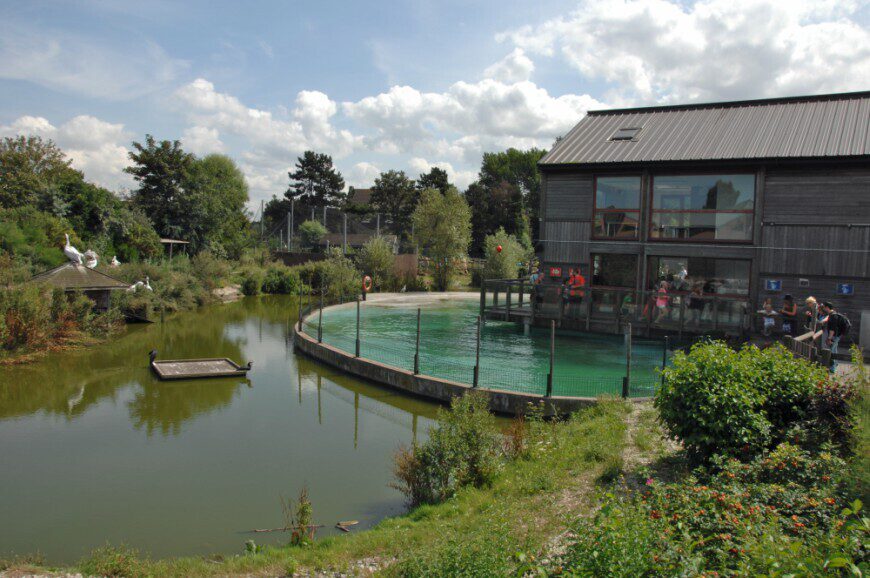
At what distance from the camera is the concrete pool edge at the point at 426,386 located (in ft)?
41.2

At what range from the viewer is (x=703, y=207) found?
19.1 metres

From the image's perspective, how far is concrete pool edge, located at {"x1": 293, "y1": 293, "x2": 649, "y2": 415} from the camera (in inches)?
495

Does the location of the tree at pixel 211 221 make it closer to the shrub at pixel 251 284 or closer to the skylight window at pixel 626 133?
the shrub at pixel 251 284

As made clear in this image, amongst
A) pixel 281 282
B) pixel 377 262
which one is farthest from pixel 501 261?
pixel 281 282

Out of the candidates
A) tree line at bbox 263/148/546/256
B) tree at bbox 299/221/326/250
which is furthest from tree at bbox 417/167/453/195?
tree at bbox 299/221/326/250

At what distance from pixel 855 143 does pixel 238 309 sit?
26779 millimetres

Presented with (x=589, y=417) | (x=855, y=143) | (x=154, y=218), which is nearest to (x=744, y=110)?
(x=855, y=143)

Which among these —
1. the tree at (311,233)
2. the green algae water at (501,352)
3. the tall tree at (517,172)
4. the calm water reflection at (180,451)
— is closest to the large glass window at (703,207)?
the green algae water at (501,352)

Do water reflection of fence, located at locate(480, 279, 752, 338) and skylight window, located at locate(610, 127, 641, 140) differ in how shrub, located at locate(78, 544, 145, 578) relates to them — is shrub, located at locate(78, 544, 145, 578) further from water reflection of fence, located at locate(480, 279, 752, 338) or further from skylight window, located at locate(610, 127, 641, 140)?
skylight window, located at locate(610, 127, 641, 140)

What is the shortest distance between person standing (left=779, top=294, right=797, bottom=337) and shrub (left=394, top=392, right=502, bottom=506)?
10.4 metres

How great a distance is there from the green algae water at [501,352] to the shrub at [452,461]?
4.47 meters

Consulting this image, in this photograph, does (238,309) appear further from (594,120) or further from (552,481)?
(552,481)

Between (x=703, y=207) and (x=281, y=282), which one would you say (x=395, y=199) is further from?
(x=703, y=207)

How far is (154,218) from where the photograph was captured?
135 ft
